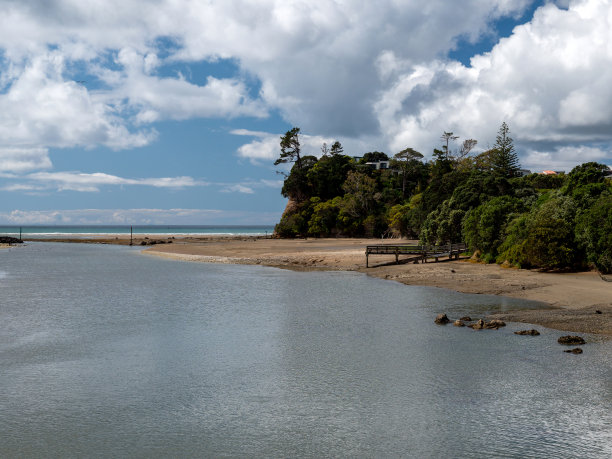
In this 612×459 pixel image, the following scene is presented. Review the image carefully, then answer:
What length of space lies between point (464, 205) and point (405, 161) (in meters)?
60.0

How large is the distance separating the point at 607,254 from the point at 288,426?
1158 inches

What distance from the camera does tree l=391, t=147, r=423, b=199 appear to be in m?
109

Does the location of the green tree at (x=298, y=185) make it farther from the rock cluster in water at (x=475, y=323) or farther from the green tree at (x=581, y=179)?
the rock cluster in water at (x=475, y=323)

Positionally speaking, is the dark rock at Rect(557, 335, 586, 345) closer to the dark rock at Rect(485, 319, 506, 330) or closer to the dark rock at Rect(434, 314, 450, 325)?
the dark rock at Rect(485, 319, 506, 330)

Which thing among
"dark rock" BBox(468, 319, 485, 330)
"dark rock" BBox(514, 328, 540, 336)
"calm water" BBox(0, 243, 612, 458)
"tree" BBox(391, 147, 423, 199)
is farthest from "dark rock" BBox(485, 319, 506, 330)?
"tree" BBox(391, 147, 423, 199)

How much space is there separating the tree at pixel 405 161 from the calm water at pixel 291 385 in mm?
83769

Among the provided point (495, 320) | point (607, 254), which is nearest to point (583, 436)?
point (495, 320)

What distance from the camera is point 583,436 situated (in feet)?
36.5

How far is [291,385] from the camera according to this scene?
14836 mm

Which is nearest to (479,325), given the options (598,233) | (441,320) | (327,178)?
(441,320)

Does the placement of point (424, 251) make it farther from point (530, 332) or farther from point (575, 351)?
point (575, 351)

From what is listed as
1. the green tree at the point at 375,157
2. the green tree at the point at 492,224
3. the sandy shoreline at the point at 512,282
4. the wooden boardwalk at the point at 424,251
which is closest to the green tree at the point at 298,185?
the green tree at the point at 375,157

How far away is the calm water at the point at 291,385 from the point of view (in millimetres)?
11031

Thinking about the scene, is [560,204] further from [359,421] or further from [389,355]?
[359,421]
